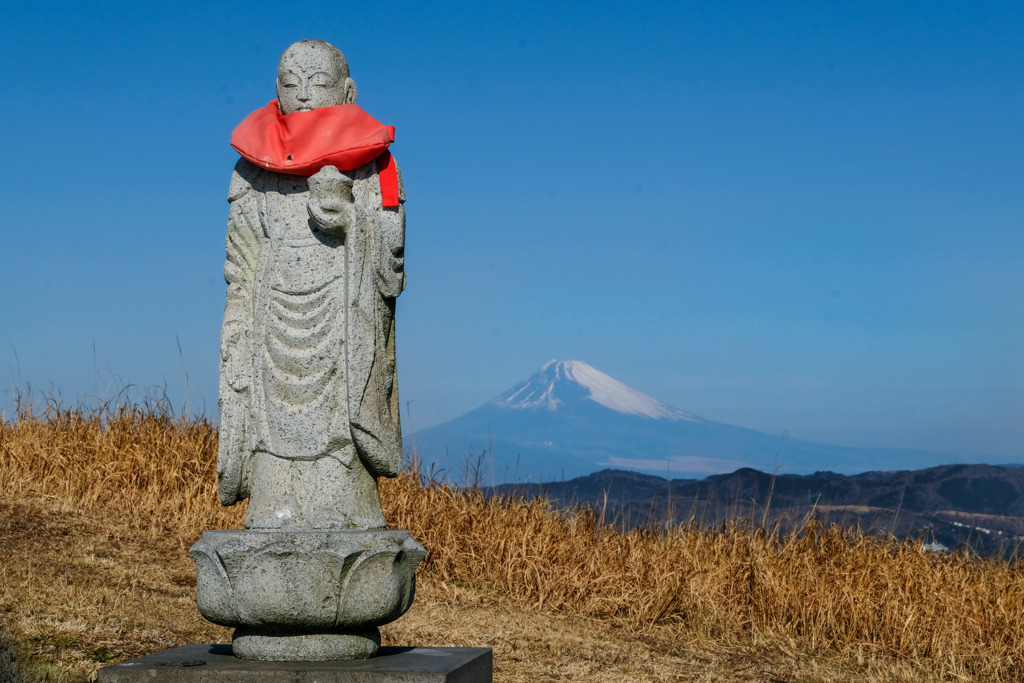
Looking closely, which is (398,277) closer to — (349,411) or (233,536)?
(349,411)

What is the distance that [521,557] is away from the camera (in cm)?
888

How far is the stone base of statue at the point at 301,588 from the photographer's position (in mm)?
4129

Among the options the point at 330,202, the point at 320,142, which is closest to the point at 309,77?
the point at 320,142

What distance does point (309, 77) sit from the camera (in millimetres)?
4750

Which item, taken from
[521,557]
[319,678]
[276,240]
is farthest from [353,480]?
[521,557]

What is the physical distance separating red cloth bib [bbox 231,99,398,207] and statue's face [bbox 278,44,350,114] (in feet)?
0.25

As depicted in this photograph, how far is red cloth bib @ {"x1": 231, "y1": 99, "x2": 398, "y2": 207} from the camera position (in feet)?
15.2

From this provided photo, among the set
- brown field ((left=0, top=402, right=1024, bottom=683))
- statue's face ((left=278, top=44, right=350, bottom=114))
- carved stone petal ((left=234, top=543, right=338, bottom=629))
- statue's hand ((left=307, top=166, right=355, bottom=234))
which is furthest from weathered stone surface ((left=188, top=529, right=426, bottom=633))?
brown field ((left=0, top=402, right=1024, bottom=683))

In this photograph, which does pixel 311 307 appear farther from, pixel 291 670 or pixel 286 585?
pixel 291 670

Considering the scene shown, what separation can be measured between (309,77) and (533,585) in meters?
5.33

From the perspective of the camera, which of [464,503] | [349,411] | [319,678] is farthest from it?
[464,503]

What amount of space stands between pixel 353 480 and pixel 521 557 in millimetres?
4657

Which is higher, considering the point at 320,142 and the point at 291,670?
the point at 320,142

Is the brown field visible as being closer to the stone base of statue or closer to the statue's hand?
the stone base of statue
